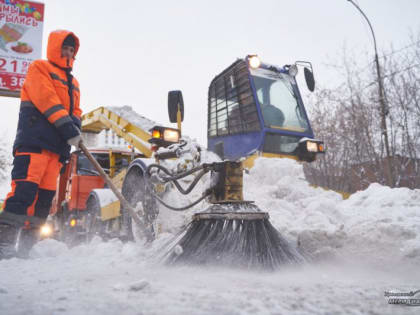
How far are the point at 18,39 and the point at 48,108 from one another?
814cm

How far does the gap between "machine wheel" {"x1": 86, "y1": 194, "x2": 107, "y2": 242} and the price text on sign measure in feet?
18.9

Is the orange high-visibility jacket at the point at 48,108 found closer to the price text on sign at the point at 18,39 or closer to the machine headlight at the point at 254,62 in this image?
the machine headlight at the point at 254,62

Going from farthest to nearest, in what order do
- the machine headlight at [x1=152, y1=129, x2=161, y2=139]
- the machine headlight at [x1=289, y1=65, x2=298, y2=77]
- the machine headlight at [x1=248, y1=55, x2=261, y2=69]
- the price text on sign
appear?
the price text on sign → the machine headlight at [x1=289, y1=65, x2=298, y2=77] → the machine headlight at [x1=248, y1=55, x2=261, y2=69] → the machine headlight at [x1=152, y1=129, x2=161, y2=139]

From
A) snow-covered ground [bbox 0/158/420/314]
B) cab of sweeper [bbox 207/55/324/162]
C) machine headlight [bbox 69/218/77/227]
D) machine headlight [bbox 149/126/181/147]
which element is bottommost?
machine headlight [bbox 69/218/77/227]

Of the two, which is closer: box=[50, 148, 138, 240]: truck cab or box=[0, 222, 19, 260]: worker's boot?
box=[0, 222, 19, 260]: worker's boot

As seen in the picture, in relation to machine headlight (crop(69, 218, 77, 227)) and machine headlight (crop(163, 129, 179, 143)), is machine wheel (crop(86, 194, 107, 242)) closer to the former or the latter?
machine headlight (crop(69, 218, 77, 227))

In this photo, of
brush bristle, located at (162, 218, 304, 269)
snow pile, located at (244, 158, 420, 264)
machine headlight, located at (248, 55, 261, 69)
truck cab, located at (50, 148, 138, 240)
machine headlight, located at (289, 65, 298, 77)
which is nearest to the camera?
brush bristle, located at (162, 218, 304, 269)

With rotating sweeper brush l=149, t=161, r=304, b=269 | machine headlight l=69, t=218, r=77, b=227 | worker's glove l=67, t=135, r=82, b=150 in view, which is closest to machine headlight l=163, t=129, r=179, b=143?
worker's glove l=67, t=135, r=82, b=150

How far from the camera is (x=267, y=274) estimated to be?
181cm

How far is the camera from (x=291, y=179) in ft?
12.0

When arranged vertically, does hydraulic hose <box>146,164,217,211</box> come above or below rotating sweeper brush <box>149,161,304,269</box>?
above

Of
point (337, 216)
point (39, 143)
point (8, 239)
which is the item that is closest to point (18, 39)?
point (39, 143)

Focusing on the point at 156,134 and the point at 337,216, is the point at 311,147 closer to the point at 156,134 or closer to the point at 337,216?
the point at 337,216

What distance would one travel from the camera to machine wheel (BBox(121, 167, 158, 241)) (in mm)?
3087
